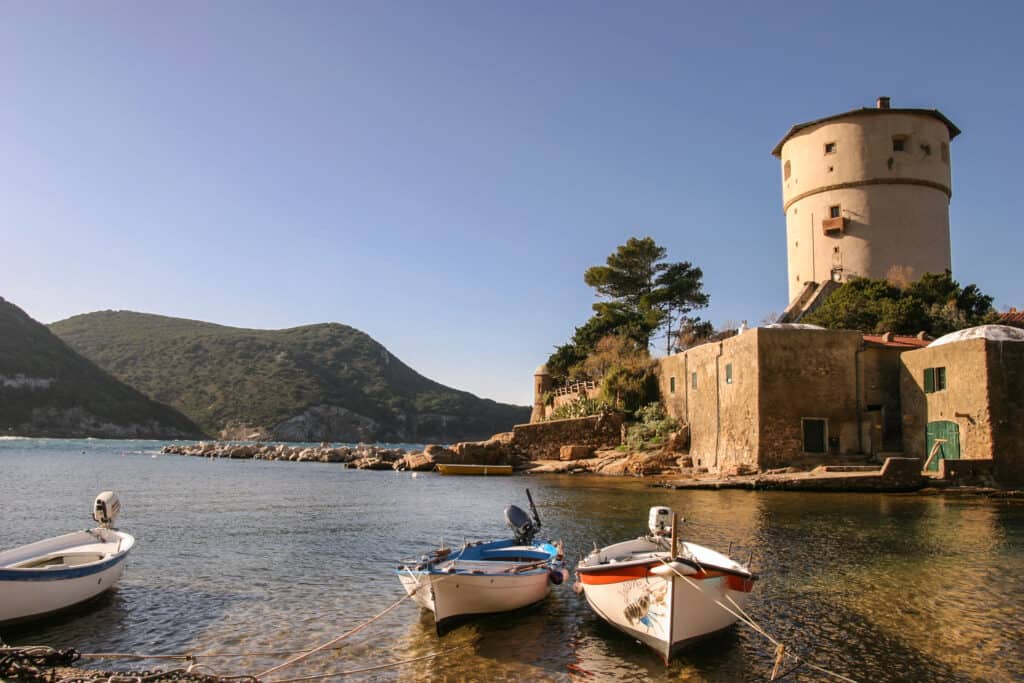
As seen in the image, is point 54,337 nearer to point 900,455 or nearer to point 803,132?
point 803,132

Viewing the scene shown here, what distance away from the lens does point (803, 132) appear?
42562 millimetres

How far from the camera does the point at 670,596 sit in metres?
7.40

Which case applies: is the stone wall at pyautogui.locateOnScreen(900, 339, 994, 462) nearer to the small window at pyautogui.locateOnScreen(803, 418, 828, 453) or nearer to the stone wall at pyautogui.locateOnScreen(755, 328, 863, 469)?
the stone wall at pyautogui.locateOnScreen(755, 328, 863, 469)

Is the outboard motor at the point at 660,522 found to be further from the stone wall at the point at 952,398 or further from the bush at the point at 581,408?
the bush at the point at 581,408

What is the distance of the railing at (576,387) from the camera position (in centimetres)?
4516

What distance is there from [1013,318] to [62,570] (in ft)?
124

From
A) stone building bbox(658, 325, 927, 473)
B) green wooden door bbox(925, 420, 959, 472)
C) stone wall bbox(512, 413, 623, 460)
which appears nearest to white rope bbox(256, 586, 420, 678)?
stone building bbox(658, 325, 927, 473)

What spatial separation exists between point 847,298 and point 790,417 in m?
12.5

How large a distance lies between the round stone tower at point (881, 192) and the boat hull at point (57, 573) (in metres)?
39.2

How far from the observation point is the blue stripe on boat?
8677mm

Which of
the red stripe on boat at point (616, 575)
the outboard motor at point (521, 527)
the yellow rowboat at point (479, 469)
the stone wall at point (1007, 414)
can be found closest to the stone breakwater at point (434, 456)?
the yellow rowboat at point (479, 469)

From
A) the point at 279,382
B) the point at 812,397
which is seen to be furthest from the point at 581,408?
the point at 279,382

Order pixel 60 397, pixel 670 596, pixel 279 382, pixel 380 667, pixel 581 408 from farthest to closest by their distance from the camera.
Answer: pixel 279 382 → pixel 60 397 → pixel 581 408 → pixel 380 667 → pixel 670 596

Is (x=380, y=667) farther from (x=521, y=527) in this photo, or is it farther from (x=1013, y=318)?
(x=1013, y=318)
